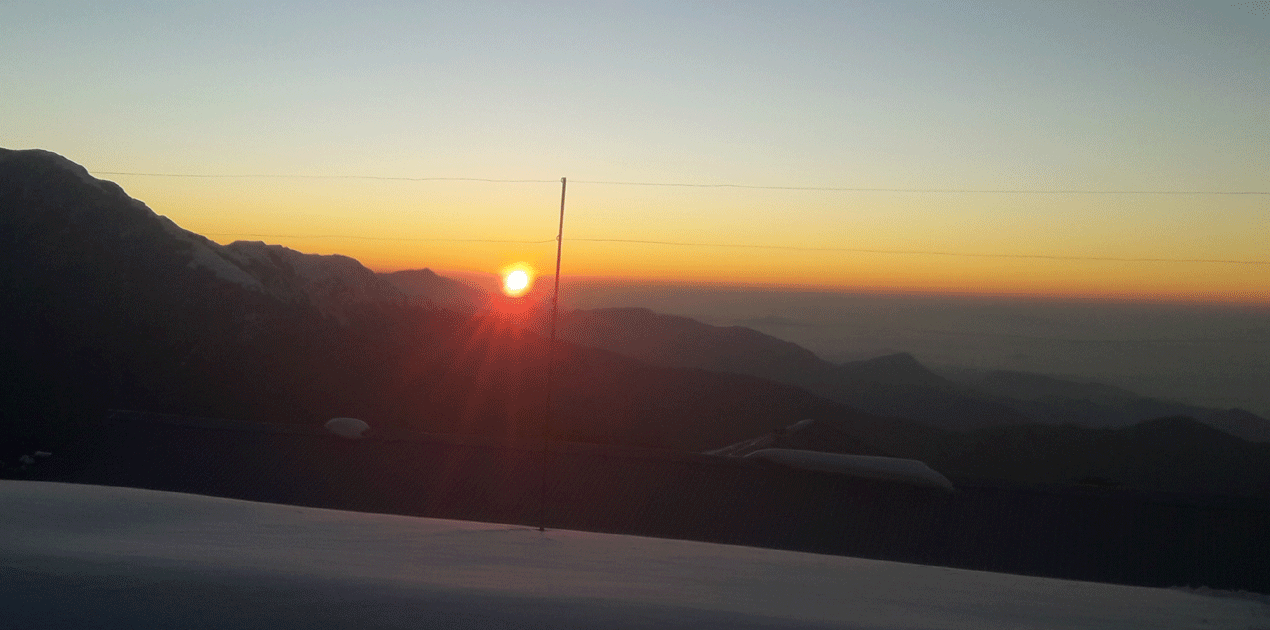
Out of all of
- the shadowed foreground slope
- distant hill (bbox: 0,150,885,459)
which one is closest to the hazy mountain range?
distant hill (bbox: 0,150,885,459)

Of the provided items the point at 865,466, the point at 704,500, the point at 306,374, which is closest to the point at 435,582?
the point at 704,500

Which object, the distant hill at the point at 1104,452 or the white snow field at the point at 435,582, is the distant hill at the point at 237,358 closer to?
the distant hill at the point at 1104,452

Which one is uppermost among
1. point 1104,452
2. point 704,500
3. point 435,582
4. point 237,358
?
point 435,582

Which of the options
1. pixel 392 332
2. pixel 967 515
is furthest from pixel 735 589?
pixel 392 332

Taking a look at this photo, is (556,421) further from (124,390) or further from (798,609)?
(798,609)

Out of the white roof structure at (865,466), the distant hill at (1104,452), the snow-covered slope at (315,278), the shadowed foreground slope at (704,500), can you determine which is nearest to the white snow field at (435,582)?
the shadowed foreground slope at (704,500)

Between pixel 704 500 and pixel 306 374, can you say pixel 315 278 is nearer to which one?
pixel 306 374
